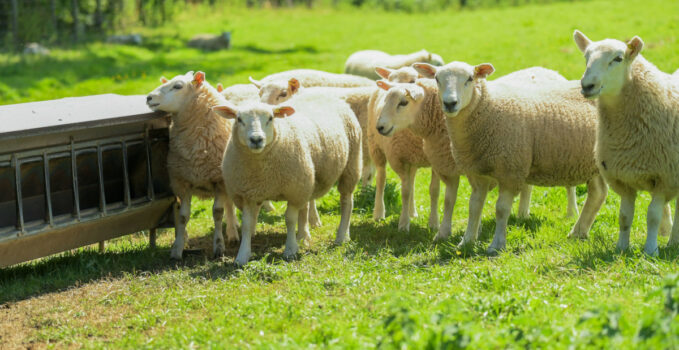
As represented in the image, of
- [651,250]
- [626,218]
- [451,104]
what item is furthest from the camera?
[451,104]

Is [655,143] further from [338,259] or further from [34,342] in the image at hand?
[34,342]

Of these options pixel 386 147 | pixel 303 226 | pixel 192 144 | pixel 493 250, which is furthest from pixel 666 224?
pixel 192 144

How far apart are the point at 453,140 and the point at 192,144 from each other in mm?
2534

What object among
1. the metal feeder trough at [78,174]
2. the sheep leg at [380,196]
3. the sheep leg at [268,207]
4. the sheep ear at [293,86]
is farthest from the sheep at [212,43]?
the sheep leg at [380,196]

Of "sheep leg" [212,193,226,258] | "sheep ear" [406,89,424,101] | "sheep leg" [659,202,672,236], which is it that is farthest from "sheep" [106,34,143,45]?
"sheep leg" [659,202,672,236]

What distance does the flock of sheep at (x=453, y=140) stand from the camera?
6207 mm

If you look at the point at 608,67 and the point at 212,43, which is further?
the point at 212,43

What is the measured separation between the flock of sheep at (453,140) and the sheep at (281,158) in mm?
12

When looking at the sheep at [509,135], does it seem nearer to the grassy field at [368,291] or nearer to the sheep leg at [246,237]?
the grassy field at [368,291]

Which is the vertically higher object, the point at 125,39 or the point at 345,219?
the point at 345,219

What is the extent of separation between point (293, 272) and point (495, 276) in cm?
170

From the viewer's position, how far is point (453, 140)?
7137 mm

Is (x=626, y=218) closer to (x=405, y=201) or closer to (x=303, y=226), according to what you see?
(x=405, y=201)

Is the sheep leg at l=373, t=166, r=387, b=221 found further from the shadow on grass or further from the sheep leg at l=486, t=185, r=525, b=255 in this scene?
the sheep leg at l=486, t=185, r=525, b=255
